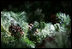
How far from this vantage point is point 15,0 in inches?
104

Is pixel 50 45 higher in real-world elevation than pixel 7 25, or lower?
lower

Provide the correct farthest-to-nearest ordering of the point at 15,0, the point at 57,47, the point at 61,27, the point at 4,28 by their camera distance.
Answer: the point at 61,27, the point at 4,28, the point at 57,47, the point at 15,0

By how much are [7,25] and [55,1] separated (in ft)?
19.2

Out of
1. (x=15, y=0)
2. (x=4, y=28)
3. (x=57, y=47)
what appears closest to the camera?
(x=15, y=0)

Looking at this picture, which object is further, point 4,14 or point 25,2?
point 4,14

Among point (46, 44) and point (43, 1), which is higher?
point (43, 1)

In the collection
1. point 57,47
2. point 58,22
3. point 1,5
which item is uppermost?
point 58,22

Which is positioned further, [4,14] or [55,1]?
[4,14]

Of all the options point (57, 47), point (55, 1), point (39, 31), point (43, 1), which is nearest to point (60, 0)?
point (55, 1)

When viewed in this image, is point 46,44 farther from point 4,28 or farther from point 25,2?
point 4,28

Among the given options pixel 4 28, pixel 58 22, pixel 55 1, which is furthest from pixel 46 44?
pixel 58 22

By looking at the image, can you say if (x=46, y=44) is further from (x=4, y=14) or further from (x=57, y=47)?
(x=4, y=14)

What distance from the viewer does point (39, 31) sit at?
8.84 metres

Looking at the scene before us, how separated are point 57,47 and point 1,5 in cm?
162
